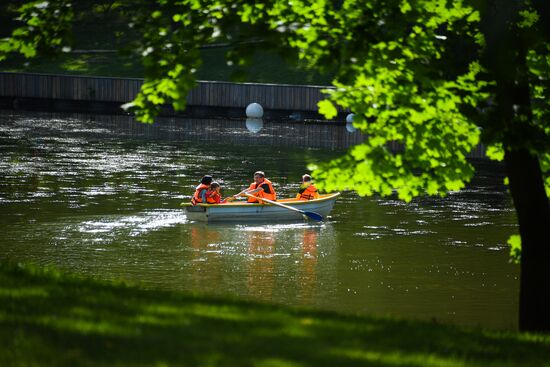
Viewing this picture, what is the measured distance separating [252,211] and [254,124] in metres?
36.1

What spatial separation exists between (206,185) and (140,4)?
1590 cm

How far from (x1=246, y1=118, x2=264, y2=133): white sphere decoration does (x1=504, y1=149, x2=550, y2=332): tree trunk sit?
155ft

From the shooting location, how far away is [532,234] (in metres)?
13.1

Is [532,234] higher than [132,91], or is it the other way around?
[132,91]

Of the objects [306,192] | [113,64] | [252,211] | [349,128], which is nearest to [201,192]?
[252,211]

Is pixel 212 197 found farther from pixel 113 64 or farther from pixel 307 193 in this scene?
pixel 113 64

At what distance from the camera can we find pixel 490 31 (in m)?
12.1

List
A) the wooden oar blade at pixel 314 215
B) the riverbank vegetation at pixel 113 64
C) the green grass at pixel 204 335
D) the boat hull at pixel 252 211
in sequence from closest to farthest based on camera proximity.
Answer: the green grass at pixel 204 335
the boat hull at pixel 252 211
the wooden oar blade at pixel 314 215
the riverbank vegetation at pixel 113 64

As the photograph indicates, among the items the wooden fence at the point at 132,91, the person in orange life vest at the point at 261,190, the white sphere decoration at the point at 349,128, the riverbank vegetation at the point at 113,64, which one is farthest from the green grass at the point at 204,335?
the riverbank vegetation at the point at 113,64

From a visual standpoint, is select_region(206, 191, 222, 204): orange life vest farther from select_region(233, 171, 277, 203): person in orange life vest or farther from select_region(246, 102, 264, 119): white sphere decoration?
select_region(246, 102, 264, 119): white sphere decoration

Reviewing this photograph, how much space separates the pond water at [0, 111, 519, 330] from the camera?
20641mm

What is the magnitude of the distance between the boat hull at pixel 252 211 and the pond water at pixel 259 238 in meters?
0.38

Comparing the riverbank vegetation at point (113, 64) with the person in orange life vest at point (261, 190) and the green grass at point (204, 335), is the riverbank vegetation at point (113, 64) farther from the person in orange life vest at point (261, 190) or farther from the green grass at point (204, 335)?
the green grass at point (204, 335)

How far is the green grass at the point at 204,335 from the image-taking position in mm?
8305
